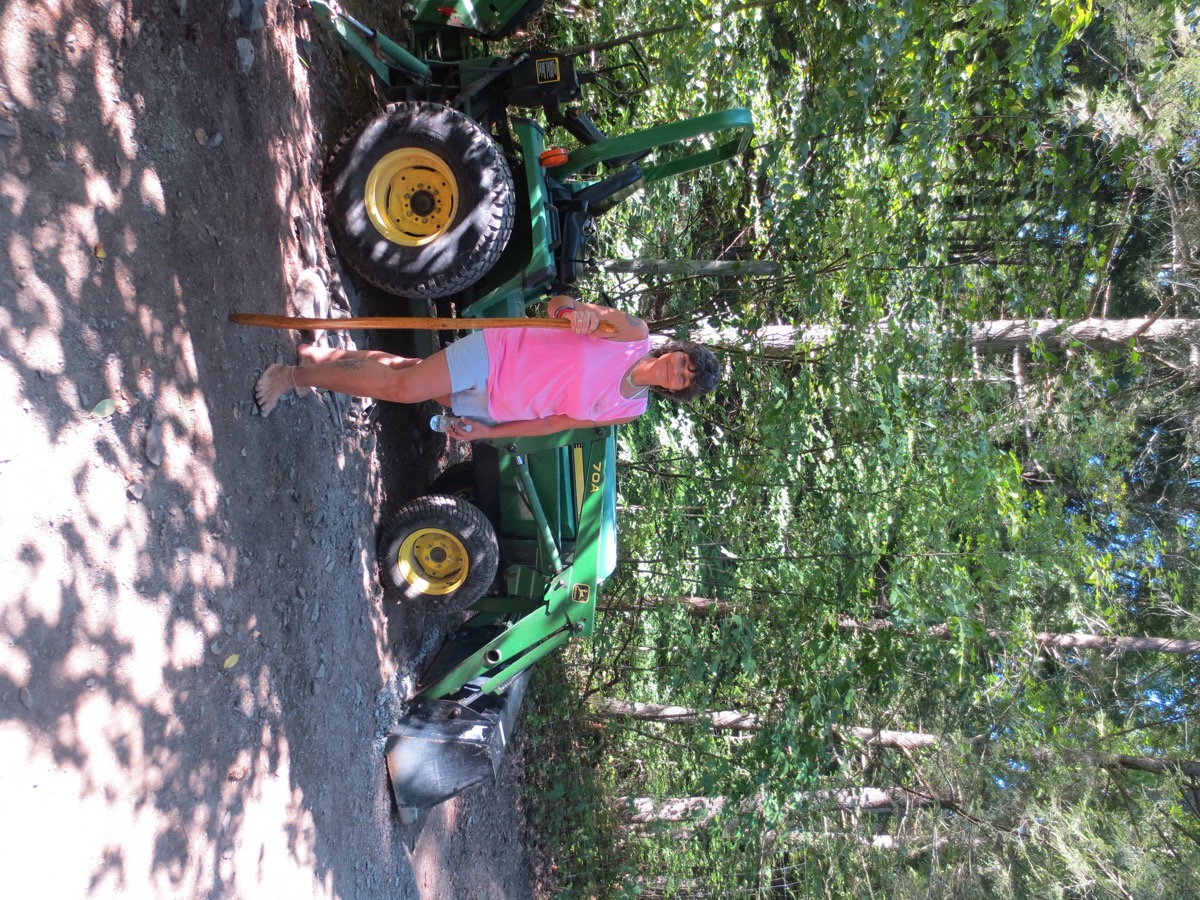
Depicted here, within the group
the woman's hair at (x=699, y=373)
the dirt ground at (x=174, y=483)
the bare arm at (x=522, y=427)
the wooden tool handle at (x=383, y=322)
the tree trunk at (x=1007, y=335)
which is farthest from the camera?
the tree trunk at (x=1007, y=335)

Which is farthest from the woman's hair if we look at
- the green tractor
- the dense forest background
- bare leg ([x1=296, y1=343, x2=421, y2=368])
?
the dense forest background

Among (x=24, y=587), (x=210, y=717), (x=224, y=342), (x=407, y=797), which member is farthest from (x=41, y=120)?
(x=407, y=797)

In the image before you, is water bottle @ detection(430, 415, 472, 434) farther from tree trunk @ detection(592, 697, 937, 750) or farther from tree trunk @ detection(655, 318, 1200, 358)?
tree trunk @ detection(592, 697, 937, 750)

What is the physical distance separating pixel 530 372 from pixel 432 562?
149 cm

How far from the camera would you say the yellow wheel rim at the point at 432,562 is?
4293mm

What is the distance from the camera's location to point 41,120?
95.9 inches

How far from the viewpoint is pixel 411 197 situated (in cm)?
394

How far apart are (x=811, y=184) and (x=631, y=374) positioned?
2458 mm

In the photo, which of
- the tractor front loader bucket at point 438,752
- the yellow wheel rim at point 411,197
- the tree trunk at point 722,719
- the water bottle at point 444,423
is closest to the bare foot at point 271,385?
the water bottle at point 444,423

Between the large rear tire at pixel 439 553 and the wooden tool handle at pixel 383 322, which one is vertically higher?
the wooden tool handle at pixel 383 322

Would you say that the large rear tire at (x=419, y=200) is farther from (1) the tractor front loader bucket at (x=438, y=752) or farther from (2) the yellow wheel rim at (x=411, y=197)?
(1) the tractor front loader bucket at (x=438, y=752)

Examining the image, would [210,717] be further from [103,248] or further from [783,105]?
[783,105]

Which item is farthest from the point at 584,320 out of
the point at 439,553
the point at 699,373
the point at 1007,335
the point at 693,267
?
the point at 1007,335

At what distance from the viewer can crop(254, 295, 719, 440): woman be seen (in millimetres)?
3334
